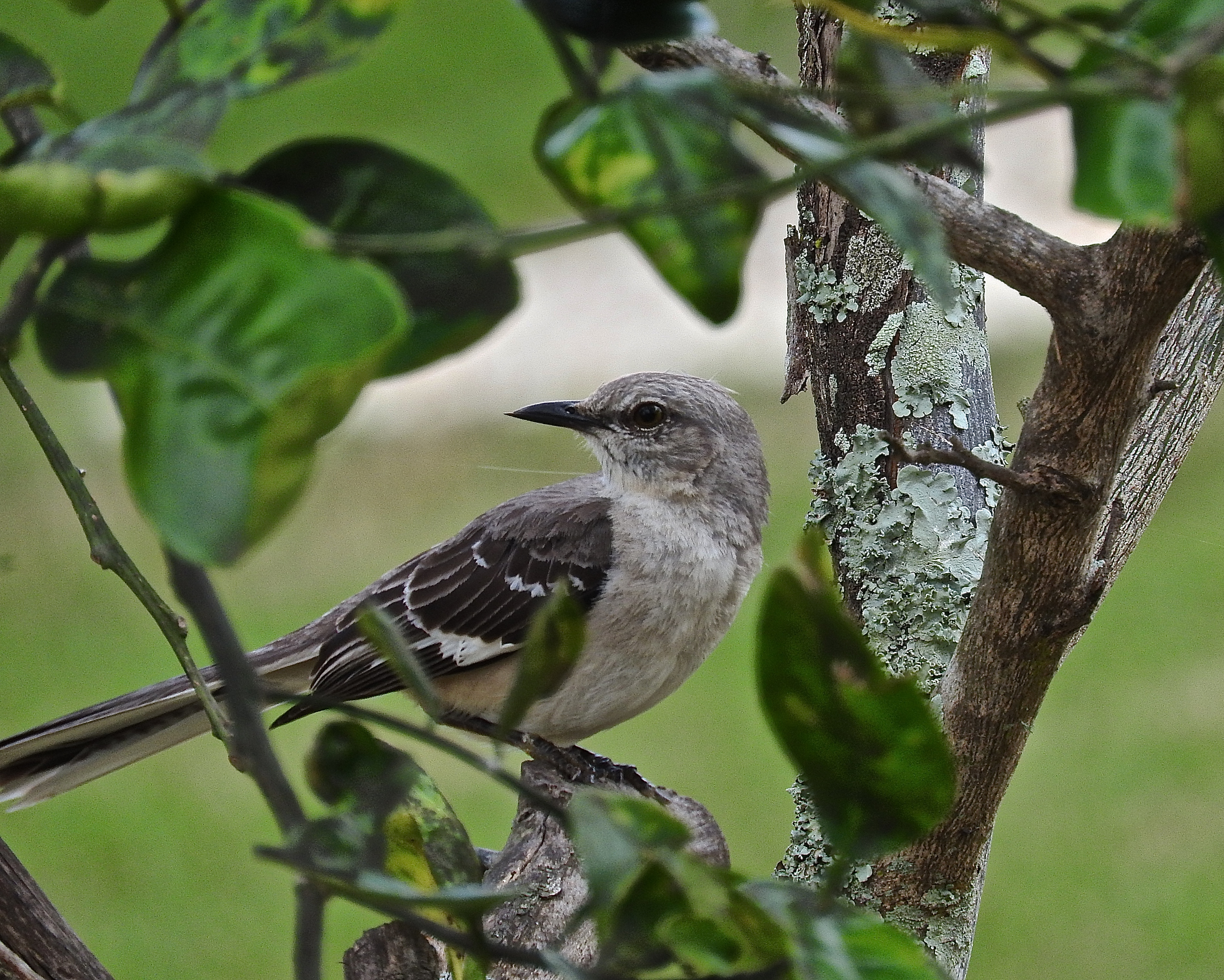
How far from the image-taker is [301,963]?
0.43 m

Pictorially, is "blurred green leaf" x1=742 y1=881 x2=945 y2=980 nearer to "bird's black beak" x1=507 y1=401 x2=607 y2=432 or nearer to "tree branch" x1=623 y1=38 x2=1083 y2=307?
"tree branch" x1=623 y1=38 x2=1083 y2=307

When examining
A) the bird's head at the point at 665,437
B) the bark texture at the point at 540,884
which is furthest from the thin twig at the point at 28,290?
the bird's head at the point at 665,437

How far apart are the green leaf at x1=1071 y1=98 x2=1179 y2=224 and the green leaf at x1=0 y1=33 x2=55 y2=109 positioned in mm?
386

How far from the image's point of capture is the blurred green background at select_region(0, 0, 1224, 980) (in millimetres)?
4551

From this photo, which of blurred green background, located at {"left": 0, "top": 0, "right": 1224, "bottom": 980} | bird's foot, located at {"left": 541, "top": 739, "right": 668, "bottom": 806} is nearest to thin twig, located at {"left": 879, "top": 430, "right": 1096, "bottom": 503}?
bird's foot, located at {"left": 541, "top": 739, "right": 668, "bottom": 806}

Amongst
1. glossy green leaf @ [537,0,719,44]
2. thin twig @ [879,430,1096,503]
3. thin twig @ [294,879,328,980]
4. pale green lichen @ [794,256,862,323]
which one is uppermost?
pale green lichen @ [794,256,862,323]

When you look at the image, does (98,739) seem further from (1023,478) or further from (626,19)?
(626,19)

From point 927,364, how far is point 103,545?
1.35 metres

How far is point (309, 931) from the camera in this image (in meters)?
0.42

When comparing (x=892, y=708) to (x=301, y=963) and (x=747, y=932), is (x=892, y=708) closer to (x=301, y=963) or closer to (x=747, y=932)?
(x=747, y=932)

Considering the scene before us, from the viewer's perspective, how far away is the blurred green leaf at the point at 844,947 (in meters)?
0.43

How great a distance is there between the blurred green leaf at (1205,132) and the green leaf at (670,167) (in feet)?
0.41

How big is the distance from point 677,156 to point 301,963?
302mm

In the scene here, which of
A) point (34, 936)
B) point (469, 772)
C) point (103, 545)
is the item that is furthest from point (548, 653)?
point (469, 772)
